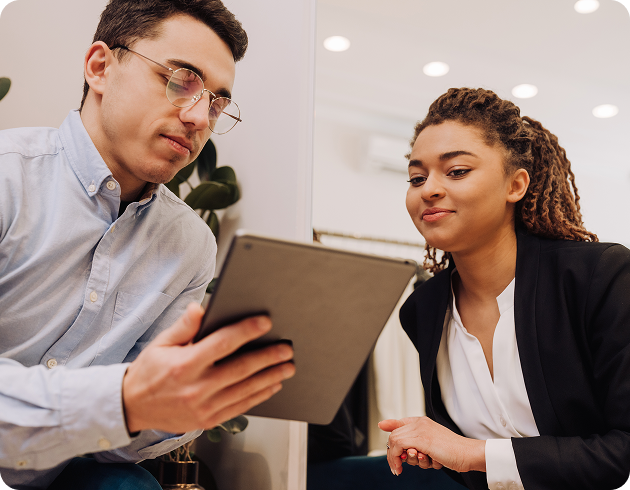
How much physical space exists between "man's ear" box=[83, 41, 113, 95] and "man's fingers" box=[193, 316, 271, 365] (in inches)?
31.9

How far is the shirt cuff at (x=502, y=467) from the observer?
124 cm

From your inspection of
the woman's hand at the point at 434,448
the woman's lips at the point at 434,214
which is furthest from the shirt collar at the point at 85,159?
the woman's hand at the point at 434,448

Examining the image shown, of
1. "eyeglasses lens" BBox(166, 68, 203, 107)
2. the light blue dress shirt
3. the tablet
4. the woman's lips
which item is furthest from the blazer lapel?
"eyeglasses lens" BBox(166, 68, 203, 107)

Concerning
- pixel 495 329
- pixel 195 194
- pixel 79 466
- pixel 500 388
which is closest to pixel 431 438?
pixel 500 388

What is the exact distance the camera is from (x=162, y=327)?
125cm

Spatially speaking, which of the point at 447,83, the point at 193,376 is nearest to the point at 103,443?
the point at 193,376

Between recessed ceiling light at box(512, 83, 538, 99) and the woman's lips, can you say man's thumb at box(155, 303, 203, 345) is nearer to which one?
the woman's lips

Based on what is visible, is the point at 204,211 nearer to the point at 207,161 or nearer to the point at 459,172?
the point at 207,161

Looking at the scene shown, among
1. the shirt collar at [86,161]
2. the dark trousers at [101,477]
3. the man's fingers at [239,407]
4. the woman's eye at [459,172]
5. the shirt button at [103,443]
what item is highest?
the woman's eye at [459,172]

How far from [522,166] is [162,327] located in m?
1.15

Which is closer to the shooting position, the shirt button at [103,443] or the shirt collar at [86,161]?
the shirt button at [103,443]

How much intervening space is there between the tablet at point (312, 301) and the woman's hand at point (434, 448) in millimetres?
494

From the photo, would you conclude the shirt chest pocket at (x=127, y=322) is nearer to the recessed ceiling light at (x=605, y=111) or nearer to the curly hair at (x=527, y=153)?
the curly hair at (x=527, y=153)

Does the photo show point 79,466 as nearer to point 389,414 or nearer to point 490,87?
point 389,414
